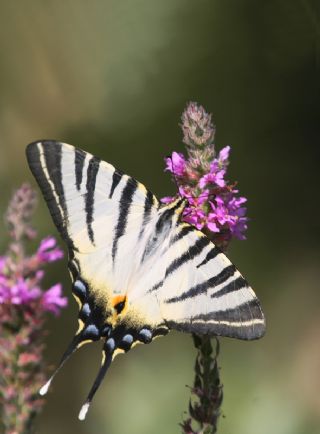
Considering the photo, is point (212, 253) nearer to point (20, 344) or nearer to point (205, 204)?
point (205, 204)

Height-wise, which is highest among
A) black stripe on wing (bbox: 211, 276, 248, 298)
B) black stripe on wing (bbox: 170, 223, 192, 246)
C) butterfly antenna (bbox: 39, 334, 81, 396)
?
black stripe on wing (bbox: 170, 223, 192, 246)

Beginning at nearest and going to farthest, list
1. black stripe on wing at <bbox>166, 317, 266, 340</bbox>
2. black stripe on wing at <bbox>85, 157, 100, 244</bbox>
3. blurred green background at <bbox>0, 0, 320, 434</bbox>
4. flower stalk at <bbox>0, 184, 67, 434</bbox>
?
flower stalk at <bbox>0, 184, 67, 434</bbox>
black stripe on wing at <bbox>166, 317, 266, 340</bbox>
black stripe on wing at <bbox>85, 157, 100, 244</bbox>
blurred green background at <bbox>0, 0, 320, 434</bbox>

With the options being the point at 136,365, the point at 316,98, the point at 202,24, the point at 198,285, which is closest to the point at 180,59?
the point at 202,24

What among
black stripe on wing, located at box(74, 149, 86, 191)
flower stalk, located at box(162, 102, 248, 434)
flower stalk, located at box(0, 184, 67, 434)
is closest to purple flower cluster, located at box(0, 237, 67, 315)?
flower stalk, located at box(0, 184, 67, 434)

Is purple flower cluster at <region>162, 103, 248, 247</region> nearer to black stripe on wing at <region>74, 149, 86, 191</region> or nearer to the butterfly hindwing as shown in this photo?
the butterfly hindwing

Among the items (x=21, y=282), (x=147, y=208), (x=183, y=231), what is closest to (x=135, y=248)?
(x=147, y=208)

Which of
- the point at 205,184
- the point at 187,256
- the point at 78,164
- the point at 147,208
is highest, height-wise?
the point at 78,164
